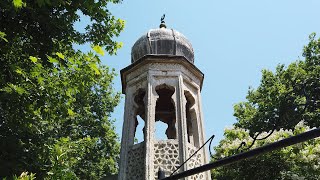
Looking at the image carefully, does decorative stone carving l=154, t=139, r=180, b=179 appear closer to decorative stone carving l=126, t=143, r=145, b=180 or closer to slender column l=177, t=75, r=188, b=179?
slender column l=177, t=75, r=188, b=179

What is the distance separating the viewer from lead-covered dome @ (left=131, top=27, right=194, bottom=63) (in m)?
8.68

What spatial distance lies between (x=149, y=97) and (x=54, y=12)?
9.93 ft

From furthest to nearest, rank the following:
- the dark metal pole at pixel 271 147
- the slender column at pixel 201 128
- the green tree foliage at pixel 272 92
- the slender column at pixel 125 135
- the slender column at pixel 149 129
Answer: the green tree foliage at pixel 272 92 → the slender column at pixel 201 128 → the slender column at pixel 125 135 → the slender column at pixel 149 129 → the dark metal pole at pixel 271 147

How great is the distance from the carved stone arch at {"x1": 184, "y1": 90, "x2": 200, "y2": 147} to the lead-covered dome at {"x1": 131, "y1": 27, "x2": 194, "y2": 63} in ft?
3.34

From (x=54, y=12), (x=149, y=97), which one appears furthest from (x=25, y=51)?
(x=149, y=97)

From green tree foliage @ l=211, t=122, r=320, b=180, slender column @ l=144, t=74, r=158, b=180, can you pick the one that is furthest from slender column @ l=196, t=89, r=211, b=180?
green tree foliage @ l=211, t=122, r=320, b=180

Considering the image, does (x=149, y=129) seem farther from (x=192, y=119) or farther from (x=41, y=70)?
(x=41, y=70)

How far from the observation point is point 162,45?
8.76m

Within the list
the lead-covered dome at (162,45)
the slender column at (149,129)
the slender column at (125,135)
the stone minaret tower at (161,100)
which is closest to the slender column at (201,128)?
the stone minaret tower at (161,100)

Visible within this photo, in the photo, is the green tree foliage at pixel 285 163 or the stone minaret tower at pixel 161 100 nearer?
the stone minaret tower at pixel 161 100

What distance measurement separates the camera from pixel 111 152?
1691 centimetres

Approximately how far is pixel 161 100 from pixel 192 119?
179 cm

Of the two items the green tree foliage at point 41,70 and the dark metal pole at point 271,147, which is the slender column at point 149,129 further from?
the dark metal pole at point 271,147

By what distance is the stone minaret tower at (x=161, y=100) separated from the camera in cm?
705
